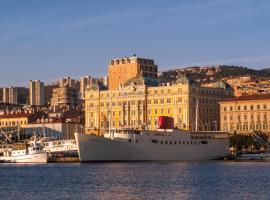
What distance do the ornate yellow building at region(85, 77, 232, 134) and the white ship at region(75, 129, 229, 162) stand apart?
38032 mm

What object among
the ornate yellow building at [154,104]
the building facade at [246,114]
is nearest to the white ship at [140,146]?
the building facade at [246,114]

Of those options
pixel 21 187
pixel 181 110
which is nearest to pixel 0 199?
pixel 21 187

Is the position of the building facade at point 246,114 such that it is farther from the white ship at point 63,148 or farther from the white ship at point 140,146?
the white ship at point 63,148

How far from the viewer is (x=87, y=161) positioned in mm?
124500

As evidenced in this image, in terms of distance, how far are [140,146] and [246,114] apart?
171ft

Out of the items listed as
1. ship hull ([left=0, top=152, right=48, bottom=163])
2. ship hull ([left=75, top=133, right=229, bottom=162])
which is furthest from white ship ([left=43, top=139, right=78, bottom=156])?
ship hull ([left=75, top=133, right=229, bottom=162])

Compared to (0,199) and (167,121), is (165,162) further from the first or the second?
(0,199)

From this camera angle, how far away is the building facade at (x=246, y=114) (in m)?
168

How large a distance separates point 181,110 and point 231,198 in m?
114

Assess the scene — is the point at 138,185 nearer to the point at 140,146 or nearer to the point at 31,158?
the point at 140,146

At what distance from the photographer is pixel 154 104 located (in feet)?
592

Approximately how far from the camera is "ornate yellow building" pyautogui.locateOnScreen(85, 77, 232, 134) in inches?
6855

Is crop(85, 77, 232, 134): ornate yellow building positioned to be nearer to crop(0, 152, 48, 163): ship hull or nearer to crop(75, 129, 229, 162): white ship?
crop(0, 152, 48, 163): ship hull

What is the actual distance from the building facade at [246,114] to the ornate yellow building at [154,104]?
3.63 m
